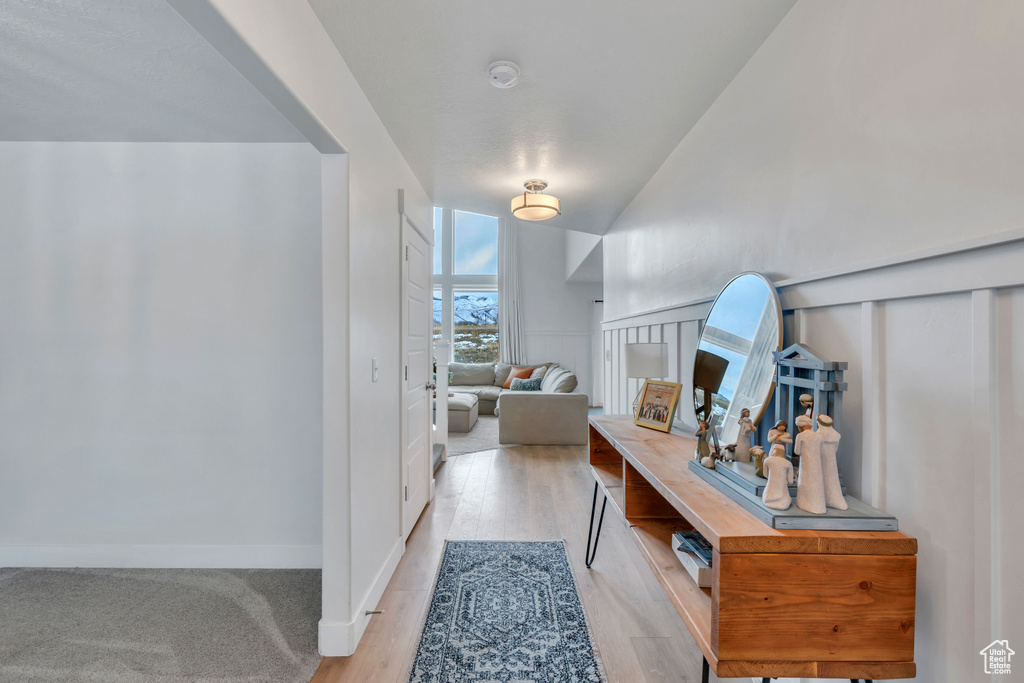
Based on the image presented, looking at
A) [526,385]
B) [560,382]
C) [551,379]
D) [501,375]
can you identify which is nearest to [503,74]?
[560,382]

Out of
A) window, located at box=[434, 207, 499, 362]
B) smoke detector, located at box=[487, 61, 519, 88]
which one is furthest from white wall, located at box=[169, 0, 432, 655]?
window, located at box=[434, 207, 499, 362]

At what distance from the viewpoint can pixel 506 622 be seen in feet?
6.70

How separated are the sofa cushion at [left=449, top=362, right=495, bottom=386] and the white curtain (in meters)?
0.52

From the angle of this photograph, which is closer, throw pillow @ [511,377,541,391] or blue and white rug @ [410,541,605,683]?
blue and white rug @ [410,541,605,683]

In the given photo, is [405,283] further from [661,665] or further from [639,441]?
[661,665]

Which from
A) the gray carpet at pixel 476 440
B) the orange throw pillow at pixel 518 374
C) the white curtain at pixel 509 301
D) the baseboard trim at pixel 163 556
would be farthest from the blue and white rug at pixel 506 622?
the white curtain at pixel 509 301

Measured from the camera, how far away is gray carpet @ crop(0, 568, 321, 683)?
1.75 meters

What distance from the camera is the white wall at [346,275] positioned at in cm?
129

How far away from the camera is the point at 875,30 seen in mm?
1127

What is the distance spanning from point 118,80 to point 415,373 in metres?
1.95

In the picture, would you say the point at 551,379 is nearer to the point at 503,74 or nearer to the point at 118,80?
the point at 503,74

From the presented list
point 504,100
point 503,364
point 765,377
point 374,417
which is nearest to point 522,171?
point 504,100

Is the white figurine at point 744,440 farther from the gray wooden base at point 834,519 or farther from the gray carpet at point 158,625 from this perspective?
the gray carpet at point 158,625

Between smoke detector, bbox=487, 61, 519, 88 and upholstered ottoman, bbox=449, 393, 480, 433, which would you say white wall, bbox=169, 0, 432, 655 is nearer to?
smoke detector, bbox=487, 61, 519, 88
